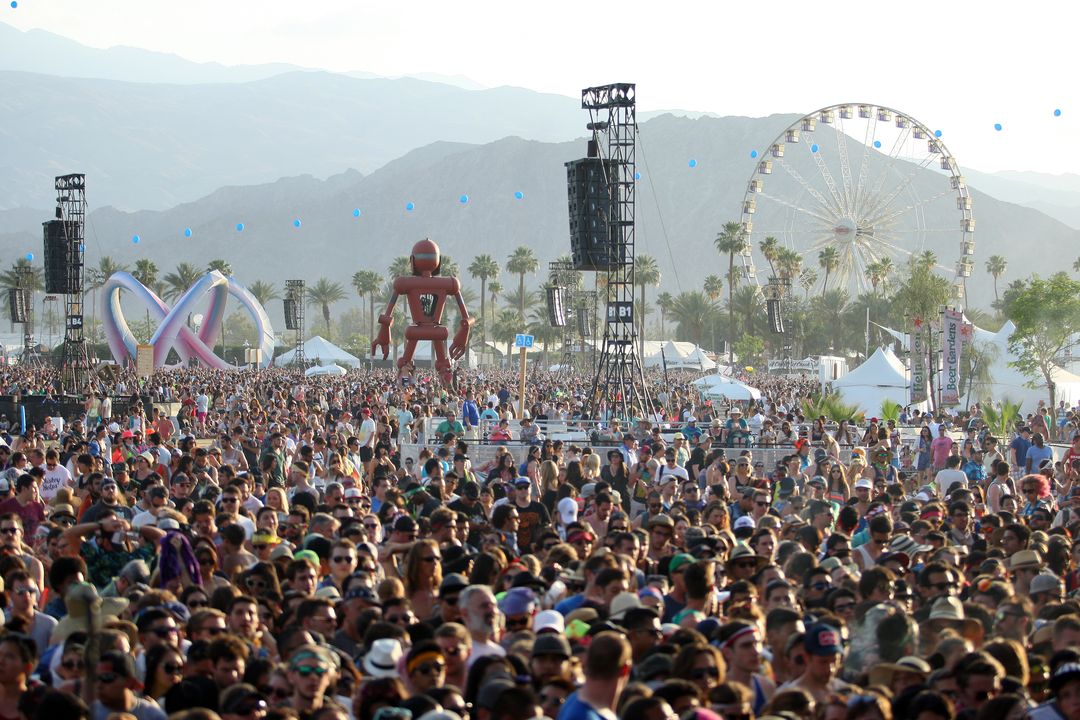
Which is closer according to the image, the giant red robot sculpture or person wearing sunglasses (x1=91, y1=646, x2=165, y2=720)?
person wearing sunglasses (x1=91, y1=646, x2=165, y2=720)

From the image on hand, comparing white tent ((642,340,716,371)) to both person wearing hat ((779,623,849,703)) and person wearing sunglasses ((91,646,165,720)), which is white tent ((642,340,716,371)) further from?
person wearing sunglasses ((91,646,165,720))

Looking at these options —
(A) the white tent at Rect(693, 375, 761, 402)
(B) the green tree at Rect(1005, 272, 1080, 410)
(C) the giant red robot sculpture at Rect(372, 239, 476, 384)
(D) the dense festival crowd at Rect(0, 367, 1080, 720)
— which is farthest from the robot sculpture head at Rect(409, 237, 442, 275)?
(D) the dense festival crowd at Rect(0, 367, 1080, 720)

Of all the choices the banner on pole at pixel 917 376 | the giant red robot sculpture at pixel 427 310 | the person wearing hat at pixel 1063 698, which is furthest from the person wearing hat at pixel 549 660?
the giant red robot sculpture at pixel 427 310

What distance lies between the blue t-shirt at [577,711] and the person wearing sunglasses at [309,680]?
38.4 inches

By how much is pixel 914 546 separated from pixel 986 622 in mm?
2175

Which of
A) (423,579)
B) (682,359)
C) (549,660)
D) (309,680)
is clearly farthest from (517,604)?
(682,359)

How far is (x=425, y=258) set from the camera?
122ft

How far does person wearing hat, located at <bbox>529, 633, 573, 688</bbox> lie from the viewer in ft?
17.4

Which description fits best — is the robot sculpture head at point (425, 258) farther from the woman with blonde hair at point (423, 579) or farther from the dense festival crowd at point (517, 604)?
the woman with blonde hair at point (423, 579)

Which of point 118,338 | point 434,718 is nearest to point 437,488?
point 434,718

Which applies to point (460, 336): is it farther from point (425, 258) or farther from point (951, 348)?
point (951, 348)

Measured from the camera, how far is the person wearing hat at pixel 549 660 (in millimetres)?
5309

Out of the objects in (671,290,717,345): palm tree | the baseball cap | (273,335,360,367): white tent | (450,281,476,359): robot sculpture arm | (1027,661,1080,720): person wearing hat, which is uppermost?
(671,290,717,345): palm tree

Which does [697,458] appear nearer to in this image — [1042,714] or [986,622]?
[986,622]
